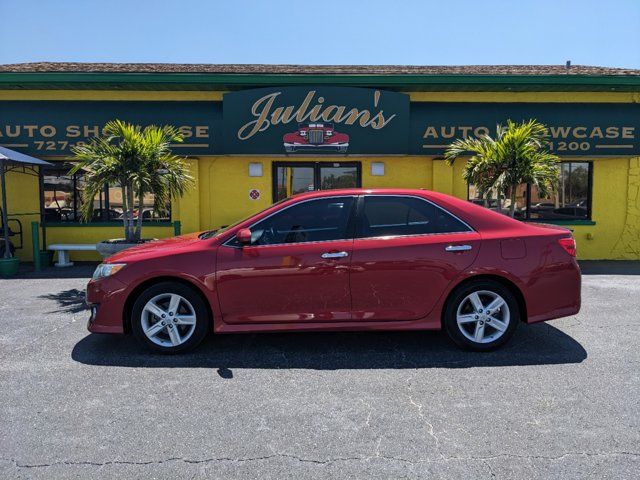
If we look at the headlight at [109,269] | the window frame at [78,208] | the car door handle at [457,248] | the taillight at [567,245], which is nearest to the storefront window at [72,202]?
the window frame at [78,208]

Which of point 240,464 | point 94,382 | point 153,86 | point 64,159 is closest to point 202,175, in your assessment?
point 153,86

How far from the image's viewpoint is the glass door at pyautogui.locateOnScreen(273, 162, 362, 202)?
11.1 m

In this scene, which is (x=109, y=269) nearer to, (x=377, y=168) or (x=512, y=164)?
(x=512, y=164)

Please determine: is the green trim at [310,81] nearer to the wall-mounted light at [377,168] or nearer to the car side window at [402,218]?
the wall-mounted light at [377,168]

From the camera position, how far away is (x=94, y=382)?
4117mm

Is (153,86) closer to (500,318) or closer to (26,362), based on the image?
(26,362)

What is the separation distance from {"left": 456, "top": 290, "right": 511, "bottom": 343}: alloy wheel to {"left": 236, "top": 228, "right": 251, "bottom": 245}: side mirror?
2134 mm

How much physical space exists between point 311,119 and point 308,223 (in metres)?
5.91

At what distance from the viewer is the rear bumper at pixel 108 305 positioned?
471 cm

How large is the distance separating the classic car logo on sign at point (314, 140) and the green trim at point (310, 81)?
967mm

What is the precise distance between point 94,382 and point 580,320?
5449mm

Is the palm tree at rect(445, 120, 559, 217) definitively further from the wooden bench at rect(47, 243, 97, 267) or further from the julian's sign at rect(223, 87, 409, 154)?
the wooden bench at rect(47, 243, 97, 267)

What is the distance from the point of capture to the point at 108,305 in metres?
4.73

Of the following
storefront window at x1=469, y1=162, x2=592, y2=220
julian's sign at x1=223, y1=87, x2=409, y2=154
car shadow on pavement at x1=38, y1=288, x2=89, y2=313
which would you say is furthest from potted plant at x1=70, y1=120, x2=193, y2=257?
storefront window at x1=469, y1=162, x2=592, y2=220
